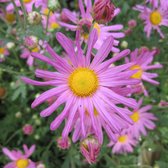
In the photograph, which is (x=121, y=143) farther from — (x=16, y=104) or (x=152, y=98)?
(x=16, y=104)

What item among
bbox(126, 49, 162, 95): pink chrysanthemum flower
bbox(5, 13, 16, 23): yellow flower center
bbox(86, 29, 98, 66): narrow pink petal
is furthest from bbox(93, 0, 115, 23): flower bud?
bbox(5, 13, 16, 23): yellow flower center

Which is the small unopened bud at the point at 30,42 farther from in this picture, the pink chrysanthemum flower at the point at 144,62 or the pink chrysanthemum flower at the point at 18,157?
the pink chrysanthemum flower at the point at 18,157

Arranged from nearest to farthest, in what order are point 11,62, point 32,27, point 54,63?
point 54,63 → point 32,27 → point 11,62

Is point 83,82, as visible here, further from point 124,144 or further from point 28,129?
point 124,144

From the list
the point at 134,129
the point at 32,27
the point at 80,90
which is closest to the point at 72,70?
the point at 80,90

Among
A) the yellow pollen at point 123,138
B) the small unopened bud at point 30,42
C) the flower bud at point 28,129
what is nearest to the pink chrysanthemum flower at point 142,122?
the yellow pollen at point 123,138

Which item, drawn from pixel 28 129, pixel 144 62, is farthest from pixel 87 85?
pixel 28 129

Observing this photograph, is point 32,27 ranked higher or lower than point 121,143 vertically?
higher

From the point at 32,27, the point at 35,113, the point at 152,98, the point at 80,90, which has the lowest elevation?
the point at 152,98
